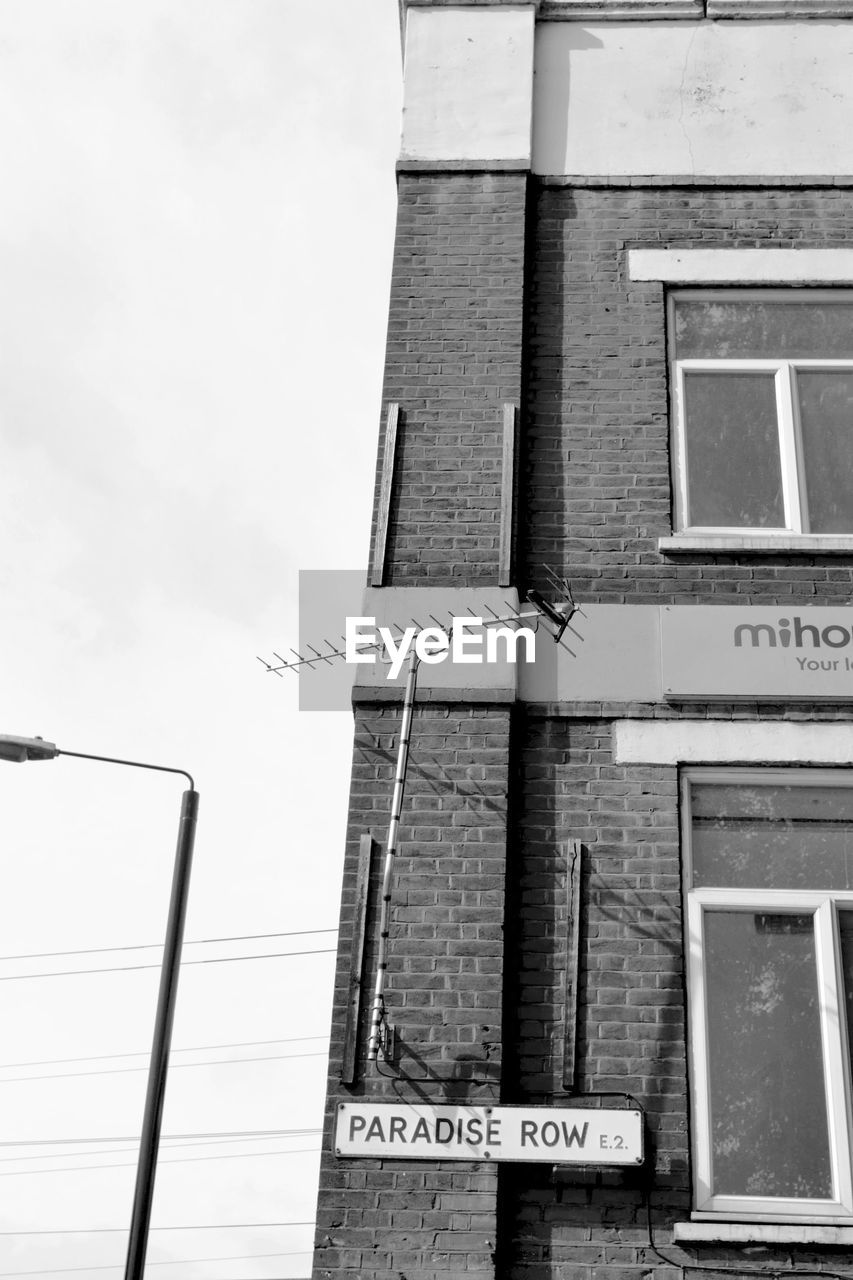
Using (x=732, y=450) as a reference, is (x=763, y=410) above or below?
above

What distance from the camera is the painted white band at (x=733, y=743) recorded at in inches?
324

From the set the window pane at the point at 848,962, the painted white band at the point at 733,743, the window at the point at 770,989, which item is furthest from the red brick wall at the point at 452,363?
the window pane at the point at 848,962

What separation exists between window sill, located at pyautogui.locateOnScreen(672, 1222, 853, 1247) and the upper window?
13.1ft

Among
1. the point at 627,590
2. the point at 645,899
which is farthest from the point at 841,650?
the point at 645,899

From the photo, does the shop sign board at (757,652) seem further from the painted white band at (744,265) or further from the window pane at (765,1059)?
the painted white band at (744,265)

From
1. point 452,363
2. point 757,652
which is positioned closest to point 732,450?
point 757,652

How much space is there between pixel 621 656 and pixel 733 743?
81 centimetres

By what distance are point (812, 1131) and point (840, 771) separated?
1969 millimetres

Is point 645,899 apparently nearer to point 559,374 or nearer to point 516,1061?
point 516,1061

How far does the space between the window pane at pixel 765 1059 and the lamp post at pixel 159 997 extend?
3.03m

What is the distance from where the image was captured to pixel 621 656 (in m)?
8.55

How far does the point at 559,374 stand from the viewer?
31.8 ft

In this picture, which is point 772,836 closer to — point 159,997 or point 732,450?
point 732,450

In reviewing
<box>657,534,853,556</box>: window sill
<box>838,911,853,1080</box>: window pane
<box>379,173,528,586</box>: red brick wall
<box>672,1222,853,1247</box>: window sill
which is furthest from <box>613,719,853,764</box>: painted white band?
<box>672,1222,853,1247</box>: window sill
